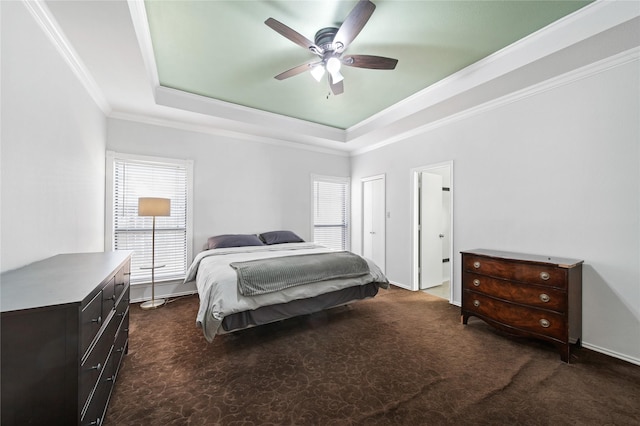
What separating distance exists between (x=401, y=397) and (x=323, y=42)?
300cm

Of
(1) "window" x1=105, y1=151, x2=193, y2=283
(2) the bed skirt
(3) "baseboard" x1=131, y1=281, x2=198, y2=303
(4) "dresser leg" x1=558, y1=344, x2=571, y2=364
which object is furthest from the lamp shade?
(4) "dresser leg" x1=558, y1=344, x2=571, y2=364

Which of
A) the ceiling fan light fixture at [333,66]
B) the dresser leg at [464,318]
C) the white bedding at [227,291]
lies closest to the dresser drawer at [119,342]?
the white bedding at [227,291]

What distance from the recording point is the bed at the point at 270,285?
93.9 inches

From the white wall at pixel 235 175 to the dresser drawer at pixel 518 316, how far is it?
3.13m

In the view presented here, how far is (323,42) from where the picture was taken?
2414 millimetres

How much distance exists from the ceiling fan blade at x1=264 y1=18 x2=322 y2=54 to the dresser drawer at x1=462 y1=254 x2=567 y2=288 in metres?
2.77

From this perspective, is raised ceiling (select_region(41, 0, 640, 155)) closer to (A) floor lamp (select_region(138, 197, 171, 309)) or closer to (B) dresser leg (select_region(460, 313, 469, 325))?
(A) floor lamp (select_region(138, 197, 171, 309))

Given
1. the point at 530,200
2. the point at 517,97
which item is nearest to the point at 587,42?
the point at 517,97

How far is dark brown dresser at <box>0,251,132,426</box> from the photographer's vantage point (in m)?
0.95

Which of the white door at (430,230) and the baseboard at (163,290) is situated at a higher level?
the white door at (430,230)

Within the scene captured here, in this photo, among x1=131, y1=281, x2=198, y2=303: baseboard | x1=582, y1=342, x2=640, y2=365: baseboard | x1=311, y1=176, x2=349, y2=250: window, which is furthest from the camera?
x1=311, y1=176, x2=349, y2=250: window

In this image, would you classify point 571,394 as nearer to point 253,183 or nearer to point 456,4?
point 456,4

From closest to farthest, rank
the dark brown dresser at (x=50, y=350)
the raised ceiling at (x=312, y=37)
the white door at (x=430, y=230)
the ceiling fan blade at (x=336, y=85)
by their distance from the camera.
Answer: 1. the dark brown dresser at (x=50, y=350)
2. the raised ceiling at (x=312, y=37)
3. the ceiling fan blade at (x=336, y=85)
4. the white door at (x=430, y=230)

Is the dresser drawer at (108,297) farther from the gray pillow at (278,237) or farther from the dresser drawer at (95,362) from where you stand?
the gray pillow at (278,237)
